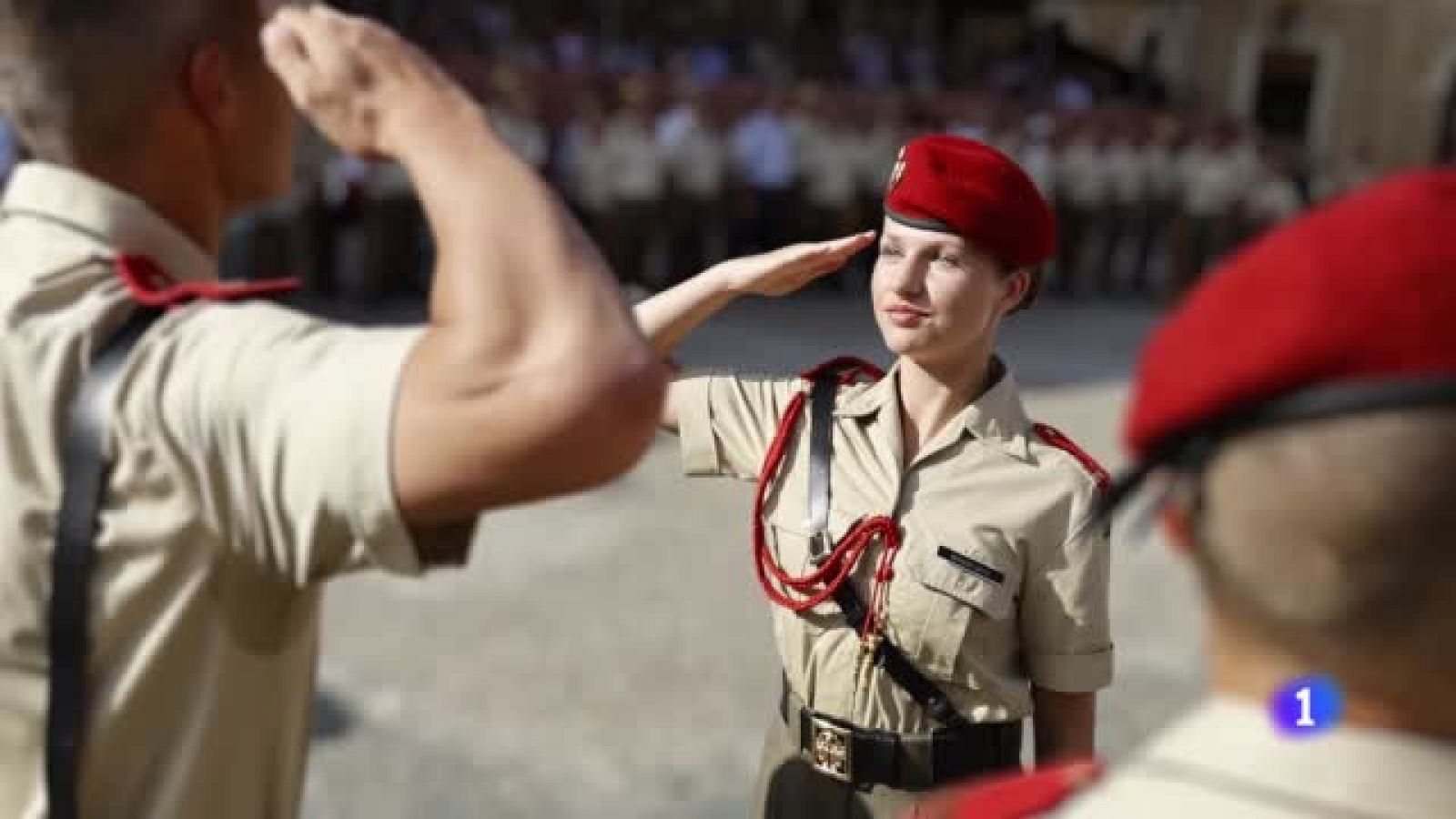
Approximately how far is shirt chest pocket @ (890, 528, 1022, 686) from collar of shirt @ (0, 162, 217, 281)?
3.19 ft

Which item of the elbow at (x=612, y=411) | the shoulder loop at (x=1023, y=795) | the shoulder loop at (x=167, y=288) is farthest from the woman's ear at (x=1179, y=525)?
the shoulder loop at (x=167, y=288)

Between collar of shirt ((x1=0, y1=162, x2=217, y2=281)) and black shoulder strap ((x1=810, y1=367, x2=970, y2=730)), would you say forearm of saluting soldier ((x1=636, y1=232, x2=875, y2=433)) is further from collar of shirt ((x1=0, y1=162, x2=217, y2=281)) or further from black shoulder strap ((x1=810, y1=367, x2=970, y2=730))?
collar of shirt ((x1=0, y1=162, x2=217, y2=281))

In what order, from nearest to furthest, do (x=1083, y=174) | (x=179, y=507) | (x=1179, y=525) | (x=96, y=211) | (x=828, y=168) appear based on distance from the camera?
(x=1179, y=525)
(x=179, y=507)
(x=96, y=211)
(x=828, y=168)
(x=1083, y=174)

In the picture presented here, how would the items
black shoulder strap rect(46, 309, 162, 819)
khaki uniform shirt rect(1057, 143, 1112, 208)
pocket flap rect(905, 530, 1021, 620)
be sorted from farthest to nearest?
khaki uniform shirt rect(1057, 143, 1112, 208), pocket flap rect(905, 530, 1021, 620), black shoulder strap rect(46, 309, 162, 819)

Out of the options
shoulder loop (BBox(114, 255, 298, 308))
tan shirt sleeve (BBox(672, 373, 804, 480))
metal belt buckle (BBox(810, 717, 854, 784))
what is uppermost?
shoulder loop (BBox(114, 255, 298, 308))

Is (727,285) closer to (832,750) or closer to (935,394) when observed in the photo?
(935,394)

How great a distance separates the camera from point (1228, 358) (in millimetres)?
822

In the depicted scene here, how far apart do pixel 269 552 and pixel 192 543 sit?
0.19ft

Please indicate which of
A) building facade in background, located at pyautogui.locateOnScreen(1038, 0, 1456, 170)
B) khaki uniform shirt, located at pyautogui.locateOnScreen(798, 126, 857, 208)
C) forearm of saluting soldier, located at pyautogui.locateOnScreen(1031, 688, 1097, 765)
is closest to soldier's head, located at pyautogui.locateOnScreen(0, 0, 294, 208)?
forearm of saluting soldier, located at pyautogui.locateOnScreen(1031, 688, 1097, 765)

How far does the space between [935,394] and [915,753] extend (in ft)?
1.43

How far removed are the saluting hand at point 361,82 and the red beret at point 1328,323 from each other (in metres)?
0.50

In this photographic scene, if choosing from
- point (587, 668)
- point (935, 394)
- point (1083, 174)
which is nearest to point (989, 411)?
point (935, 394)

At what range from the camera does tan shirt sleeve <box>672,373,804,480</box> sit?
2088mm

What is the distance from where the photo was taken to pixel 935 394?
2.03m
